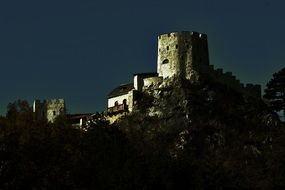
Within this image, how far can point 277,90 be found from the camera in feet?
410

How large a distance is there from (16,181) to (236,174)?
113 ft

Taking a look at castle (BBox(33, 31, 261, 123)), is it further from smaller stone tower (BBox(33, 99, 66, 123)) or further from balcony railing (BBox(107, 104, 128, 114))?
smaller stone tower (BBox(33, 99, 66, 123))

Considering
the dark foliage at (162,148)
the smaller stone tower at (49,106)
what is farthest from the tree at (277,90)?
the smaller stone tower at (49,106)

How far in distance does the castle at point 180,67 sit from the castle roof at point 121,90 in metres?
1.56

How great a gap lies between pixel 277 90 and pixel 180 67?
17797 millimetres

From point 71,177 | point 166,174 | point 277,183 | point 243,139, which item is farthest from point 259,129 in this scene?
point 71,177

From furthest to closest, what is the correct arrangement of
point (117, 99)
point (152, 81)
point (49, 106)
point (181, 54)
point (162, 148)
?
point (49, 106) < point (117, 99) < point (181, 54) < point (152, 81) < point (162, 148)

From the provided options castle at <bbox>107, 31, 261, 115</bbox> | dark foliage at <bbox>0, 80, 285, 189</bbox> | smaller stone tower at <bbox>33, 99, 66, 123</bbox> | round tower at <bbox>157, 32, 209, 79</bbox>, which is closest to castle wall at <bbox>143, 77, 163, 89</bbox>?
castle at <bbox>107, 31, 261, 115</bbox>

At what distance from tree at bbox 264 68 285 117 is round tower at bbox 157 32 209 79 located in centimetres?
1429

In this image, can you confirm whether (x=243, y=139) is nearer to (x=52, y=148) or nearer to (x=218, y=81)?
(x=218, y=81)

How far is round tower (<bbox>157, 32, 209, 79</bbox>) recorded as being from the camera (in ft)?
451

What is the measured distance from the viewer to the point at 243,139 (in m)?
129

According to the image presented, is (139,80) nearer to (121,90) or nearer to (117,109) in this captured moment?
(117,109)

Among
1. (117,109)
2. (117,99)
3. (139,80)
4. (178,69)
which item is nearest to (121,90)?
(117,99)
